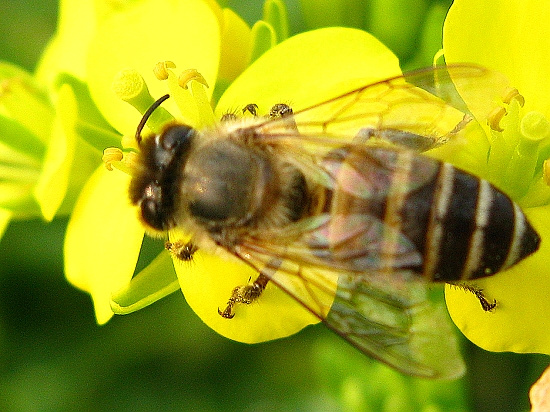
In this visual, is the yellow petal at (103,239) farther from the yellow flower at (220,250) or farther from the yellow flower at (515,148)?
the yellow flower at (515,148)

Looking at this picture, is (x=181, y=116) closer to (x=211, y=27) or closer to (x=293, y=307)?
(x=211, y=27)

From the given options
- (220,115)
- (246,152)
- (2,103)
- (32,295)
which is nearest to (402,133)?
(246,152)

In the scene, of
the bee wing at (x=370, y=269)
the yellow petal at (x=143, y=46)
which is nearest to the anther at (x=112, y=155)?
the yellow petal at (x=143, y=46)

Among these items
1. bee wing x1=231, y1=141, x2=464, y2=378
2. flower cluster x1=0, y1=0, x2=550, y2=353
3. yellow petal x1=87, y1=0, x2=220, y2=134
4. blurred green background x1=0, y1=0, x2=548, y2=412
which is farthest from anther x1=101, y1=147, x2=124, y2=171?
blurred green background x1=0, y1=0, x2=548, y2=412

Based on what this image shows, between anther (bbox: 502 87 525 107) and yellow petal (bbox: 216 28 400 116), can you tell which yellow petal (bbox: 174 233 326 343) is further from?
anther (bbox: 502 87 525 107)

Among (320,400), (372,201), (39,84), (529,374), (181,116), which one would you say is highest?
(372,201)

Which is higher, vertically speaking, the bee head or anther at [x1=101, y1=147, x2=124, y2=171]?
the bee head

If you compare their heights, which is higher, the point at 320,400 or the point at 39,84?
the point at 39,84
